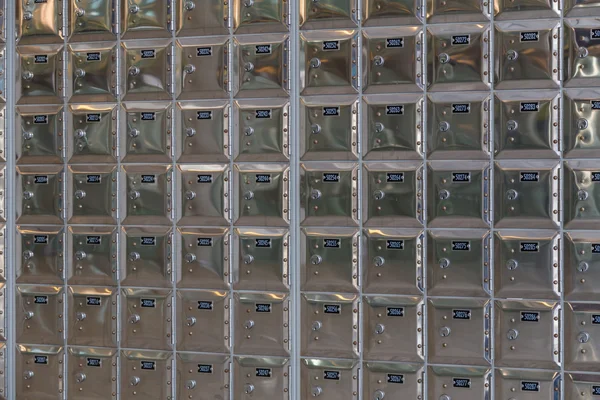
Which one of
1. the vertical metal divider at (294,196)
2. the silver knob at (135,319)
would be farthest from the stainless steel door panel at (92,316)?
the vertical metal divider at (294,196)

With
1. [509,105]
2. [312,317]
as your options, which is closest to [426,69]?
[509,105]

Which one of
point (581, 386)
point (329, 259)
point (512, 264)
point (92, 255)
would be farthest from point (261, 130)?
point (581, 386)

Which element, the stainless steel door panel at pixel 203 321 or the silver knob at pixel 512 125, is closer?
the silver knob at pixel 512 125

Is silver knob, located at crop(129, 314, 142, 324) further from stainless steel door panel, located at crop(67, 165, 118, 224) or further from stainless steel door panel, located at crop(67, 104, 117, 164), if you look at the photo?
stainless steel door panel, located at crop(67, 104, 117, 164)

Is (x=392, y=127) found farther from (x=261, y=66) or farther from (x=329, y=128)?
(x=261, y=66)

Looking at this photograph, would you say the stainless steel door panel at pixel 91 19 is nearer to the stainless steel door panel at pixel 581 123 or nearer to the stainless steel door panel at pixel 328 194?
the stainless steel door panel at pixel 328 194

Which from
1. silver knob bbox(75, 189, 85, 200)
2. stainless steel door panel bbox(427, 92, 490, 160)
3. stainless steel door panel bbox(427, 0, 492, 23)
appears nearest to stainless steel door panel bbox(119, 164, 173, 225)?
silver knob bbox(75, 189, 85, 200)
